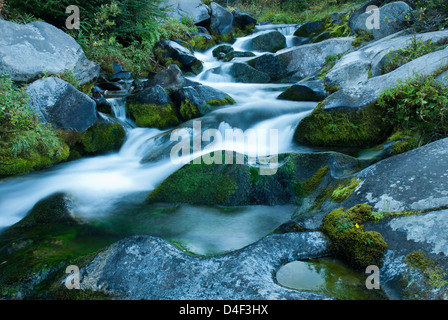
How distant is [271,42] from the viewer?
1575 cm

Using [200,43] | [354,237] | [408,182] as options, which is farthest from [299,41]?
[354,237]

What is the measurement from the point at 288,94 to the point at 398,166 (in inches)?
232

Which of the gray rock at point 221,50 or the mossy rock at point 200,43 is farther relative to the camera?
the mossy rock at point 200,43

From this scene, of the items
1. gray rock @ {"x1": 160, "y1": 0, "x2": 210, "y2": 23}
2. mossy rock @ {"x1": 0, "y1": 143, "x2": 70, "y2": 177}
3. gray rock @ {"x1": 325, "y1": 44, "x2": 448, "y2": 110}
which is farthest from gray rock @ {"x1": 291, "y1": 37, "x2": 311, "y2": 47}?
mossy rock @ {"x1": 0, "y1": 143, "x2": 70, "y2": 177}

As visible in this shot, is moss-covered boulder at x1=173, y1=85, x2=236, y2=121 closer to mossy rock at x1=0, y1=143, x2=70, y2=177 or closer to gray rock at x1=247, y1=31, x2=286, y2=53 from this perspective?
mossy rock at x1=0, y1=143, x2=70, y2=177

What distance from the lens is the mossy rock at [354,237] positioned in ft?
8.61

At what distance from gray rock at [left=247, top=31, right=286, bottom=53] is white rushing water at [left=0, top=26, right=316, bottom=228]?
759cm

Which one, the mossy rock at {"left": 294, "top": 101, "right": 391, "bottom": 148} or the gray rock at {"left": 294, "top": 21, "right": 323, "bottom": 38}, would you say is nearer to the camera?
the mossy rock at {"left": 294, "top": 101, "right": 391, "bottom": 148}

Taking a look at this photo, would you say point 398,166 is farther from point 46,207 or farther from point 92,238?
point 46,207

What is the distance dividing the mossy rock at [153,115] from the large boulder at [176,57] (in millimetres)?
5422

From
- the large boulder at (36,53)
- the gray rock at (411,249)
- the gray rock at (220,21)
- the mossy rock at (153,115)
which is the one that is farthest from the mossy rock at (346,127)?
the gray rock at (220,21)

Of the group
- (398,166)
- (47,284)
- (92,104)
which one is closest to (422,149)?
(398,166)

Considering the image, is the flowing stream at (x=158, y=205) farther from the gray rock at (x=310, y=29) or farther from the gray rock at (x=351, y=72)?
the gray rock at (x=310, y=29)

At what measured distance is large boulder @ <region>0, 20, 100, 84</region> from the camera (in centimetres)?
643
